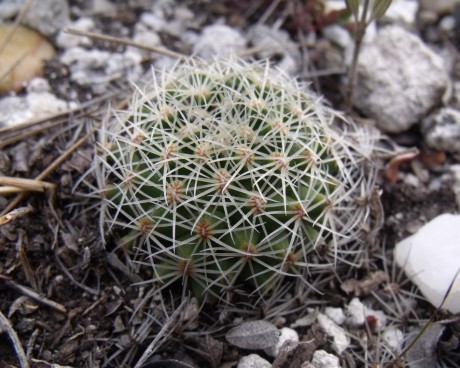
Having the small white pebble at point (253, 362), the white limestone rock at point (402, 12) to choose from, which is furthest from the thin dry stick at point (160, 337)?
the white limestone rock at point (402, 12)

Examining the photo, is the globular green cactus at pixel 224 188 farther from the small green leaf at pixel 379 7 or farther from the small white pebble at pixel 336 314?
→ the small green leaf at pixel 379 7

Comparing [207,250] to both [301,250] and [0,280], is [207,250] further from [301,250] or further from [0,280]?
[0,280]

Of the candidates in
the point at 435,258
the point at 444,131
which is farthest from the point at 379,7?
the point at 435,258

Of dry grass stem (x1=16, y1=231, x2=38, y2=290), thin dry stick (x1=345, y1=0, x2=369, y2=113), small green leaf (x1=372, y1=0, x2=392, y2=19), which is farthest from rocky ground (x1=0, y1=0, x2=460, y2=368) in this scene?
small green leaf (x1=372, y1=0, x2=392, y2=19)

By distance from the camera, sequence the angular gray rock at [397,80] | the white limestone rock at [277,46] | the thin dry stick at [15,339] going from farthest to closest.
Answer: the white limestone rock at [277,46] < the angular gray rock at [397,80] < the thin dry stick at [15,339]

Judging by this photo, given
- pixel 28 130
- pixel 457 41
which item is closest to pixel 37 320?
pixel 28 130

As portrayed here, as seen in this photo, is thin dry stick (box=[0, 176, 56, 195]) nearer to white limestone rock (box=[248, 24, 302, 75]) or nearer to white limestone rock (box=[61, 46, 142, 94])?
white limestone rock (box=[61, 46, 142, 94])
